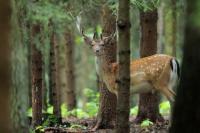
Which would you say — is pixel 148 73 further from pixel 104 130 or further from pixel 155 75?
pixel 104 130

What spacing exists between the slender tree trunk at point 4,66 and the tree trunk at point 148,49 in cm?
827

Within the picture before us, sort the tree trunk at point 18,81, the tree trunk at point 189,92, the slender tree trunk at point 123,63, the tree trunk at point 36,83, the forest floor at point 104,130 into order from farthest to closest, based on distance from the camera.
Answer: the tree trunk at point 36,83, the forest floor at point 104,130, the slender tree trunk at point 123,63, the tree trunk at point 18,81, the tree trunk at point 189,92

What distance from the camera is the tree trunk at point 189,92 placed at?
4.23 meters

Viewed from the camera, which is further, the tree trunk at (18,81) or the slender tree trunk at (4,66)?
the tree trunk at (18,81)

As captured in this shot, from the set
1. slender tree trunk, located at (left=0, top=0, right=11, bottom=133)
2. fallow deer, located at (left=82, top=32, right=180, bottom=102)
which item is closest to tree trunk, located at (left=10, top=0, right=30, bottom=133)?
slender tree trunk, located at (left=0, top=0, right=11, bottom=133)

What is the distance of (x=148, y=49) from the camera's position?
42.4ft

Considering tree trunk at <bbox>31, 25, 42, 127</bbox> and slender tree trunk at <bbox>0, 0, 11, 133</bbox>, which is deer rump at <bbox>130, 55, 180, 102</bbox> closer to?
tree trunk at <bbox>31, 25, 42, 127</bbox>

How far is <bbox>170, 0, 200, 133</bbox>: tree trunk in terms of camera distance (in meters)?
4.23

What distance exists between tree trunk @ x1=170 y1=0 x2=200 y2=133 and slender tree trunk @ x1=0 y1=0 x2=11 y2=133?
4.80 feet

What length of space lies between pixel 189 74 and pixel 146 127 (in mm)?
7271

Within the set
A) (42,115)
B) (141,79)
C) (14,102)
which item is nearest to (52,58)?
(42,115)

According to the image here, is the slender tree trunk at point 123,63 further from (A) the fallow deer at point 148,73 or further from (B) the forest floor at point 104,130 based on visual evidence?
(A) the fallow deer at point 148,73

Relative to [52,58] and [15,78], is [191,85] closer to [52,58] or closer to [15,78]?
[15,78]

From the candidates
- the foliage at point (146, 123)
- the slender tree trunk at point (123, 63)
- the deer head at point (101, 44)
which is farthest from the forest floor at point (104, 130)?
the slender tree trunk at point (123, 63)
